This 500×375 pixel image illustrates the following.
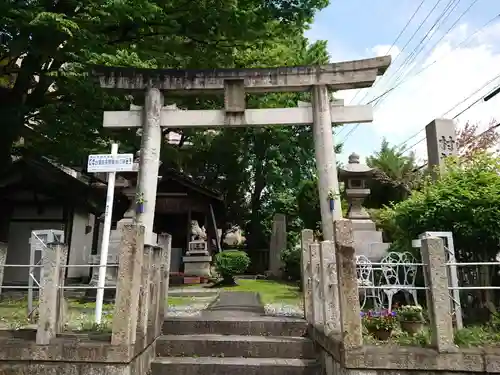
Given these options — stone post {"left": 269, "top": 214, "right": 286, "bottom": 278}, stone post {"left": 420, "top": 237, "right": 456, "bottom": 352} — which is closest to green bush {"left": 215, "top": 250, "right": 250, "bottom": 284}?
stone post {"left": 269, "top": 214, "right": 286, "bottom": 278}

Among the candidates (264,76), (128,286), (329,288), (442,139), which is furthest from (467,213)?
(442,139)

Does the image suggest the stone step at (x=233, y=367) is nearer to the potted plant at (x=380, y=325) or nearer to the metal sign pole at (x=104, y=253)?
the potted plant at (x=380, y=325)

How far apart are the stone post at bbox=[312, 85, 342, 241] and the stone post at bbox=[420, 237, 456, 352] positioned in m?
4.16

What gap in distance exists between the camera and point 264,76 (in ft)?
30.3

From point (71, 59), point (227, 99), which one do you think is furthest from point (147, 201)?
point (71, 59)

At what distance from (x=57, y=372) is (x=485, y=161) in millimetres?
7999

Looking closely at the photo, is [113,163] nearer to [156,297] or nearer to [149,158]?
[149,158]

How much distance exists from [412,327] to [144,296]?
145 inches

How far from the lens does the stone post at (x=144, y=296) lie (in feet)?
16.8

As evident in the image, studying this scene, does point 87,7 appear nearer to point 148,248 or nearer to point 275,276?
point 148,248

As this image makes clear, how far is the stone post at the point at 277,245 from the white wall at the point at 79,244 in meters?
7.72

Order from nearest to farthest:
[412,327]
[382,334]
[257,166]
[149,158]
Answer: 1. [382,334]
2. [412,327]
3. [149,158]
4. [257,166]

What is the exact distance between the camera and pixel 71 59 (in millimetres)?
9906

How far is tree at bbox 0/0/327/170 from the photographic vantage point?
8953mm
